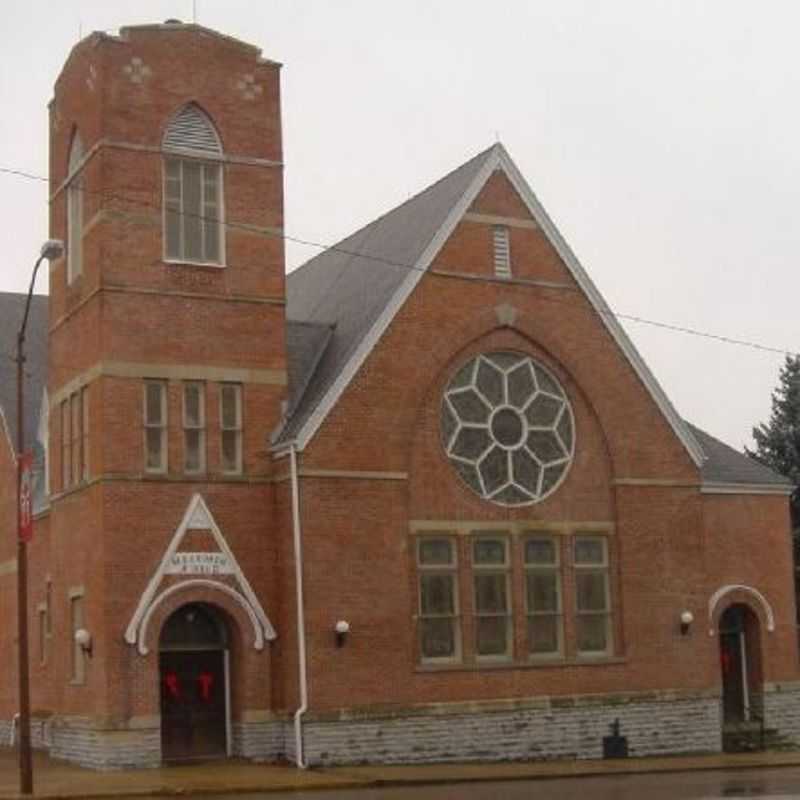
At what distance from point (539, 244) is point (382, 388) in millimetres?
5385

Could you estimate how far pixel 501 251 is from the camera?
36625 mm

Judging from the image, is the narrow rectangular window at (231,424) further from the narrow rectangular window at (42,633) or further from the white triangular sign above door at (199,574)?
the narrow rectangular window at (42,633)

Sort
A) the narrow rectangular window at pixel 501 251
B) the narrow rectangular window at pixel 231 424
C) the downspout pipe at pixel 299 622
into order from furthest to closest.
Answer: the narrow rectangular window at pixel 501 251, the narrow rectangular window at pixel 231 424, the downspout pipe at pixel 299 622

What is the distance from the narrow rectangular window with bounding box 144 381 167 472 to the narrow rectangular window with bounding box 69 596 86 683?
10.7ft

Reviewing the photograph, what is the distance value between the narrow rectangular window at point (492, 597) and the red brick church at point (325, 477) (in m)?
0.05

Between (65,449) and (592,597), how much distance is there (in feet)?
39.4

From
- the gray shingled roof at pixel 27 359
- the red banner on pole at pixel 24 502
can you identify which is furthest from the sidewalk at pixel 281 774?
the gray shingled roof at pixel 27 359

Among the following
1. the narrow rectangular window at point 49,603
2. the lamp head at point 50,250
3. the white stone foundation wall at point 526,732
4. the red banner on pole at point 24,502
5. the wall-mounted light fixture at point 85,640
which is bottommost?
the white stone foundation wall at point 526,732

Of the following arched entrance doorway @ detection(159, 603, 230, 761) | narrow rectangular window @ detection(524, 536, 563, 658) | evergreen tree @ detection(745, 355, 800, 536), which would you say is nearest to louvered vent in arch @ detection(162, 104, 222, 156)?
arched entrance doorway @ detection(159, 603, 230, 761)

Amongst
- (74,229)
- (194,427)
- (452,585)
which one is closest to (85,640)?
(194,427)

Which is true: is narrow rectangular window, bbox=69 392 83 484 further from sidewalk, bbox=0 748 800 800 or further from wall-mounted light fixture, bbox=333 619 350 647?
wall-mounted light fixture, bbox=333 619 350 647

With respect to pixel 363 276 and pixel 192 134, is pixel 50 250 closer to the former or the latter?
pixel 192 134

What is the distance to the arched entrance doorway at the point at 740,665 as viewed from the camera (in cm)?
3972

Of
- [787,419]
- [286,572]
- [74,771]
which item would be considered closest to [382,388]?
→ [286,572]
